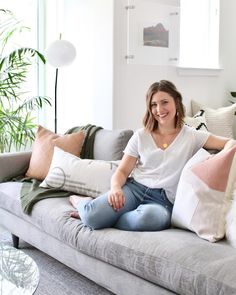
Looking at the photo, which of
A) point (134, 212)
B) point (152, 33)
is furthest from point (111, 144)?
point (152, 33)

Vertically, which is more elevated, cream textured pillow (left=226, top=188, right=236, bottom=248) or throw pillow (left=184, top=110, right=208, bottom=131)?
throw pillow (left=184, top=110, right=208, bottom=131)

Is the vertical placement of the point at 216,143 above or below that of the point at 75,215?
above

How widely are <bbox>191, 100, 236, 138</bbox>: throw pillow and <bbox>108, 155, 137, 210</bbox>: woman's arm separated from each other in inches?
80.3

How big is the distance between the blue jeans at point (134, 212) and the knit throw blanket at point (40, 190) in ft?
1.24

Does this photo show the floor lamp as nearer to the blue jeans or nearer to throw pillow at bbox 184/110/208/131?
throw pillow at bbox 184/110/208/131

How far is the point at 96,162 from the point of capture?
2.75m

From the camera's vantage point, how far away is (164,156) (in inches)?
91.1

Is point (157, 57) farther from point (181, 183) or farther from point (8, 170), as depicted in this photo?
point (181, 183)

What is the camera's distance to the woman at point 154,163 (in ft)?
7.16

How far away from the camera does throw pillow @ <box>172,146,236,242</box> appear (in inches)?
77.6

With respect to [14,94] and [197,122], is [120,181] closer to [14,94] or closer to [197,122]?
[14,94]

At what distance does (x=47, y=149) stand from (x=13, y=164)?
27 cm

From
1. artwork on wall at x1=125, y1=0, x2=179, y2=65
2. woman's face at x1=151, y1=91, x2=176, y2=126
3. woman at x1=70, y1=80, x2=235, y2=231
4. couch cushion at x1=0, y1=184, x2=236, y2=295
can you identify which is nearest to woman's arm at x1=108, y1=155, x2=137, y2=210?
woman at x1=70, y1=80, x2=235, y2=231

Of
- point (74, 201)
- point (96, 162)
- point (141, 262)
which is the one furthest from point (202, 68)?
point (141, 262)
